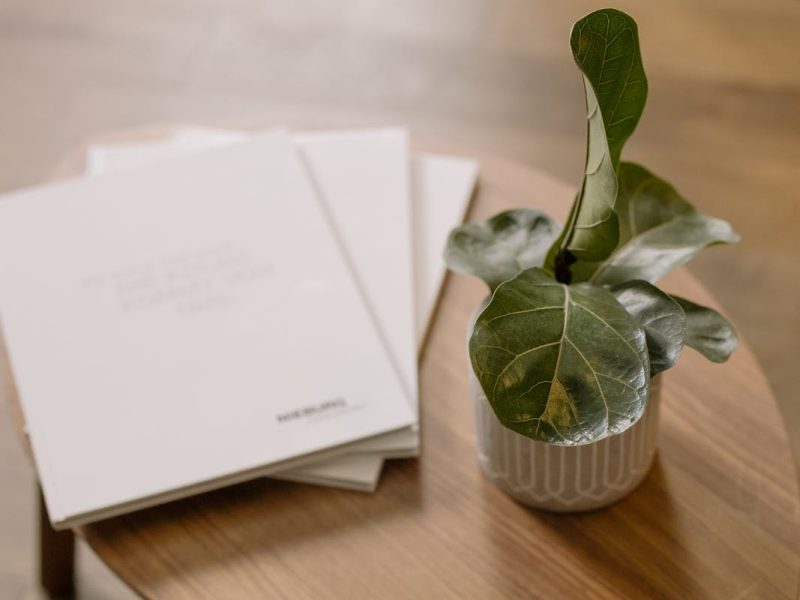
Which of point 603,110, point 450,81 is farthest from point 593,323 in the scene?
point 450,81

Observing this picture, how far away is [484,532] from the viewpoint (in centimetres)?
75

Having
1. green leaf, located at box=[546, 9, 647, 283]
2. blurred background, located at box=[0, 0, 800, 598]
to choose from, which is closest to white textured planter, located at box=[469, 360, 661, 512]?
green leaf, located at box=[546, 9, 647, 283]

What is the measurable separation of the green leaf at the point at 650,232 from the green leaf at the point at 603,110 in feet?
0.12

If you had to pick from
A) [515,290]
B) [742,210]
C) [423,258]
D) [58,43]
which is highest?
[515,290]

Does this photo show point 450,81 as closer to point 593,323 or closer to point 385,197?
point 385,197

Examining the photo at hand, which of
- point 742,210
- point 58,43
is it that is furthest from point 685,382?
point 58,43

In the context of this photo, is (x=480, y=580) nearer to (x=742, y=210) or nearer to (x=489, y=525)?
(x=489, y=525)

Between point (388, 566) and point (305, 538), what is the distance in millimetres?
61

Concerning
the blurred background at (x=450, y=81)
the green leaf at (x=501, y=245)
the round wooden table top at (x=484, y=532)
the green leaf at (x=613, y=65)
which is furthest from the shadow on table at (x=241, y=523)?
the blurred background at (x=450, y=81)

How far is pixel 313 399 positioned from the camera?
803 mm

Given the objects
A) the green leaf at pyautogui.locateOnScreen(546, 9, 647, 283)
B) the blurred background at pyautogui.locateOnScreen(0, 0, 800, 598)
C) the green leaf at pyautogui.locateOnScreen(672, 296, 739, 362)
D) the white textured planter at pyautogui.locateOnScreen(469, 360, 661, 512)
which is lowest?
the blurred background at pyautogui.locateOnScreen(0, 0, 800, 598)

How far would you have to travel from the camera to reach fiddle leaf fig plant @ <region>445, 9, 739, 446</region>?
1.95ft

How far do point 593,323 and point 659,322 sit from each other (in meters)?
0.05

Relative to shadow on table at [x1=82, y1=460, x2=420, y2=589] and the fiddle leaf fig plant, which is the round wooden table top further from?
the fiddle leaf fig plant
